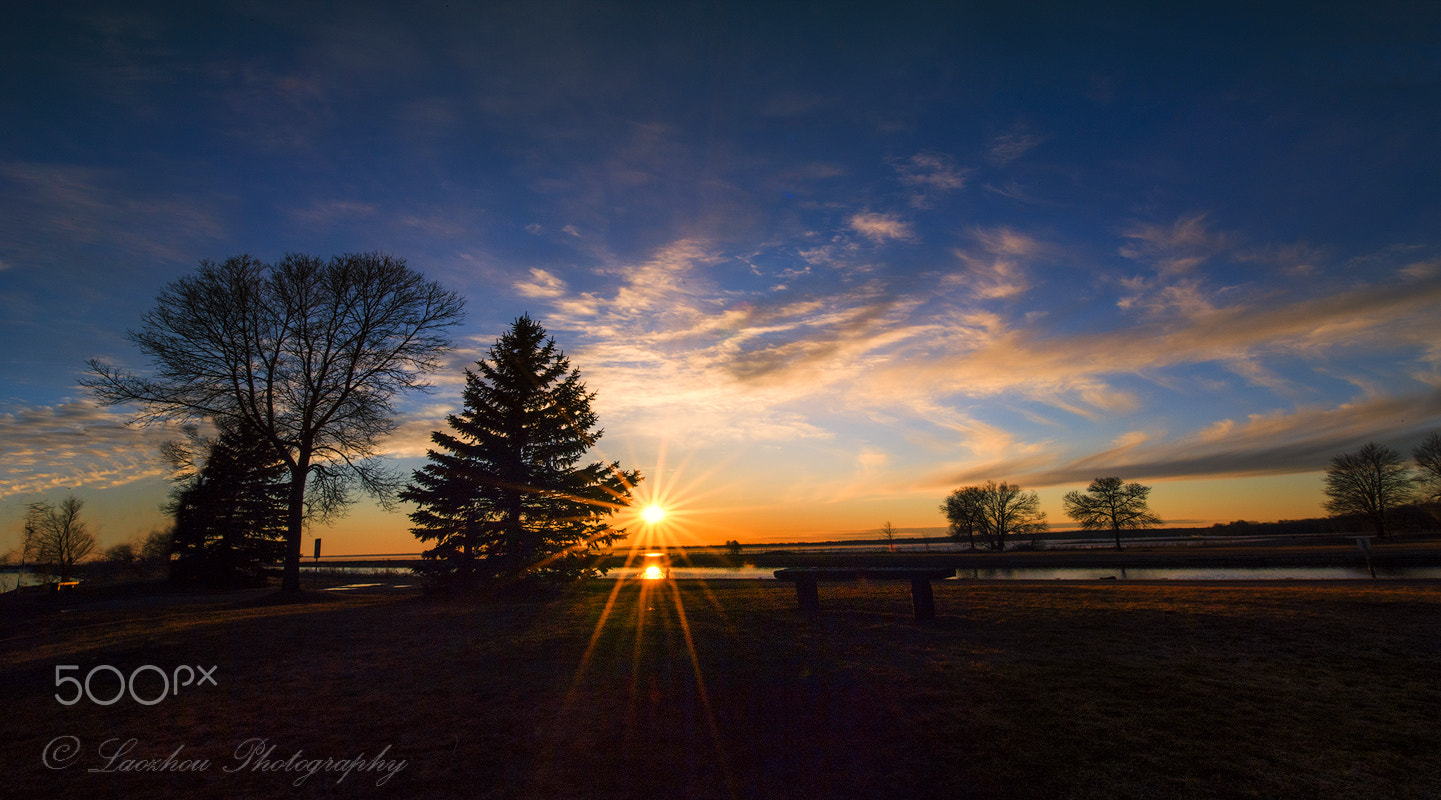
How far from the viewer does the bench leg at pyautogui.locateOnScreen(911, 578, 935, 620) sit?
396 inches

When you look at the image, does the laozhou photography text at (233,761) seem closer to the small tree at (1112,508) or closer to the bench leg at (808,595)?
the bench leg at (808,595)

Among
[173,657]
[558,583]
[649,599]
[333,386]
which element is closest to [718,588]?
[649,599]

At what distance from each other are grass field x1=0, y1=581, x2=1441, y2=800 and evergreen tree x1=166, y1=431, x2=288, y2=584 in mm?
23177

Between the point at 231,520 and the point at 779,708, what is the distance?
114 feet

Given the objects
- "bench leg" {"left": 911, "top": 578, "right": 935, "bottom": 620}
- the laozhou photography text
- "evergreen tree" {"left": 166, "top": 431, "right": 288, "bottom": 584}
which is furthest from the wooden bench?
"evergreen tree" {"left": 166, "top": 431, "right": 288, "bottom": 584}

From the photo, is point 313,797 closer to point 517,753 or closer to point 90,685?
point 517,753

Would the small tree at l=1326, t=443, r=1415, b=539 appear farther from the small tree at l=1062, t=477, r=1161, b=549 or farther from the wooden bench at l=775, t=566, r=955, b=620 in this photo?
the wooden bench at l=775, t=566, r=955, b=620

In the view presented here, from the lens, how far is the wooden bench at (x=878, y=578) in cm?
1013

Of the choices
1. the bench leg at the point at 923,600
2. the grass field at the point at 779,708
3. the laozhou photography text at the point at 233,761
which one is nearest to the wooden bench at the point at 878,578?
the bench leg at the point at 923,600

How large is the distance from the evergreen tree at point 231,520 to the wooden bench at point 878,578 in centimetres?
2828

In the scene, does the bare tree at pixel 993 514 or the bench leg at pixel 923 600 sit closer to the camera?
the bench leg at pixel 923 600

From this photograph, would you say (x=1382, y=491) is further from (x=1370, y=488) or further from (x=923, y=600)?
(x=923, y=600)

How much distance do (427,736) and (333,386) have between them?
1872 centimetres

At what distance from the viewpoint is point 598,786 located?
430 centimetres
